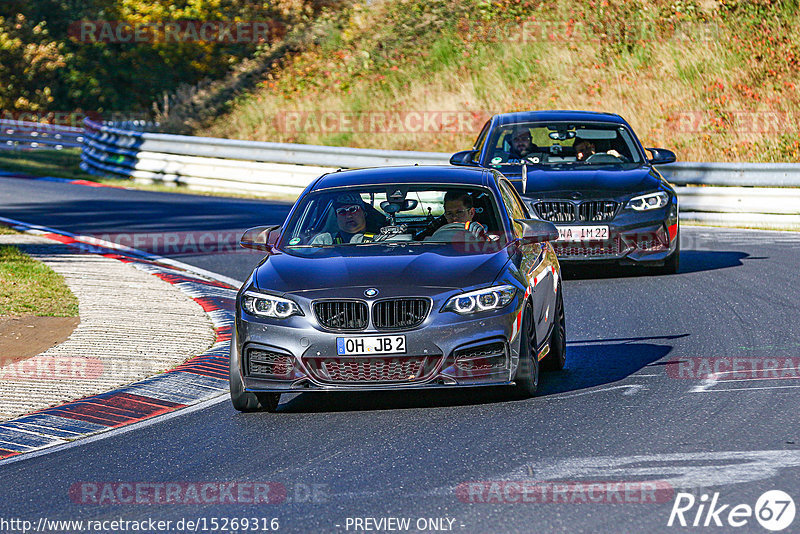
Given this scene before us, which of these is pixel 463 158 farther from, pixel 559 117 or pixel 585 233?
pixel 585 233

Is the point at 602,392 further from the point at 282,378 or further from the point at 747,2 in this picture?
the point at 747,2

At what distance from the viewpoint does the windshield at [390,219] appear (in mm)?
9094

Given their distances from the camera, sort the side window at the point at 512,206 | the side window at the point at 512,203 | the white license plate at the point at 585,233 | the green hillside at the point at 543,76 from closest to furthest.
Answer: the side window at the point at 512,206 → the side window at the point at 512,203 → the white license plate at the point at 585,233 → the green hillside at the point at 543,76

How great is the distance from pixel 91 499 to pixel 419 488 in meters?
1.60

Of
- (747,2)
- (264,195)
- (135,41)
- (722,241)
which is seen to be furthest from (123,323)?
(135,41)

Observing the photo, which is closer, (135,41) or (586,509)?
(586,509)

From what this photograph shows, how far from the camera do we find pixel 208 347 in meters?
10.7

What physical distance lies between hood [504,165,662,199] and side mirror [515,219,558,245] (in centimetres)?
476
